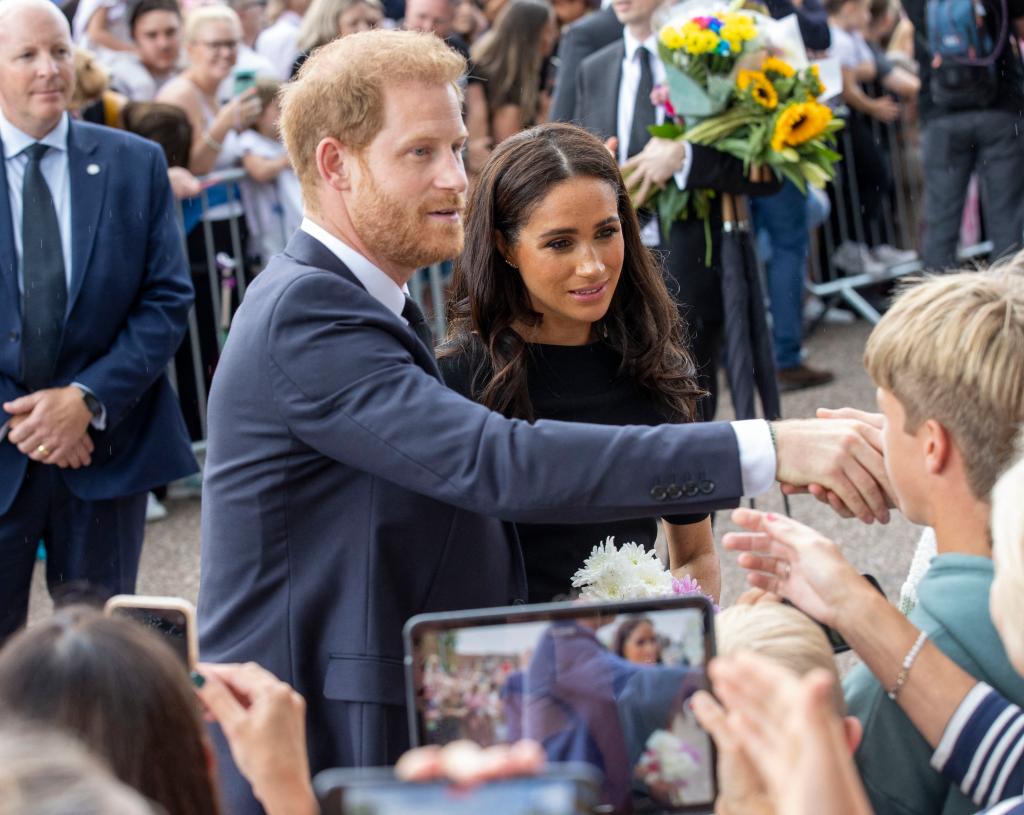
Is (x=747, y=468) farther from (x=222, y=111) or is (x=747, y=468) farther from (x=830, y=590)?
(x=222, y=111)

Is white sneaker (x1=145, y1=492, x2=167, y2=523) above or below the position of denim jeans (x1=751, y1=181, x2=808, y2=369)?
below

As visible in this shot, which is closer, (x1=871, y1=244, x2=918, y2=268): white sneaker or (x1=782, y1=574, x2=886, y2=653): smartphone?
(x1=782, y1=574, x2=886, y2=653): smartphone

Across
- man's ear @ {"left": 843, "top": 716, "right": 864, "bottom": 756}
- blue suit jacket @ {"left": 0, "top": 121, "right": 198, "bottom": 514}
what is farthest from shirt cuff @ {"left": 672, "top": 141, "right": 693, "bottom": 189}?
man's ear @ {"left": 843, "top": 716, "right": 864, "bottom": 756}

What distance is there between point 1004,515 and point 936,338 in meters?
0.49

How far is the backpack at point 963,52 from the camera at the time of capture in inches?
328

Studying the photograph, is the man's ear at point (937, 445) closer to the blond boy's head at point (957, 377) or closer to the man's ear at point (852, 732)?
the blond boy's head at point (957, 377)

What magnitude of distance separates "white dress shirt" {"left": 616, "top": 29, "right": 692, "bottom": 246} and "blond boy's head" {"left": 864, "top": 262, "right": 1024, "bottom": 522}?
4.13 m

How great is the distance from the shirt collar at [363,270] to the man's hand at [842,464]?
76 cm

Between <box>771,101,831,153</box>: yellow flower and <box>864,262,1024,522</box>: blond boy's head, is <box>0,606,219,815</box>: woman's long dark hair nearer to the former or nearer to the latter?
<box>864,262,1024,522</box>: blond boy's head

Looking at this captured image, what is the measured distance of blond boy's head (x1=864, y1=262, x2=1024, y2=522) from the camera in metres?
2.18

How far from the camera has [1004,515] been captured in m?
1.80

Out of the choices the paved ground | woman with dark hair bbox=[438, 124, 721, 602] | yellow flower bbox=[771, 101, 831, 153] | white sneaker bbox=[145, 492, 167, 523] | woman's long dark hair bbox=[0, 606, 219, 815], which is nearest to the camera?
woman's long dark hair bbox=[0, 606, 219, 815]

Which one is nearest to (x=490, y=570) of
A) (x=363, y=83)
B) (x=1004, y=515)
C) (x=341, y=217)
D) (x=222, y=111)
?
(x=341, y=217)

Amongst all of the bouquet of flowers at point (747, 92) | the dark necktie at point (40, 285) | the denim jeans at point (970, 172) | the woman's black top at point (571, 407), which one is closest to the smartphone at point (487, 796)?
→ the woman's black top at point (571, 407)
